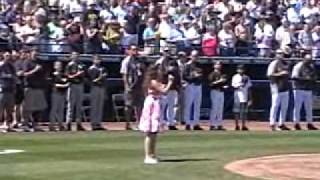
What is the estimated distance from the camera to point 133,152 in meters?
16.3

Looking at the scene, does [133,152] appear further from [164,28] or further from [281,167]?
[164,28]

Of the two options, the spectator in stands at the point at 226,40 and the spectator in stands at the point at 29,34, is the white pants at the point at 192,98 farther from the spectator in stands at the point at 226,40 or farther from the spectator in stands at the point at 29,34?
the spectator in stands at the point at 29,34

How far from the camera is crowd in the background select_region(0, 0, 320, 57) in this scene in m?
24.7

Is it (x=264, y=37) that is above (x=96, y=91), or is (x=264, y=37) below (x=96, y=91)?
above

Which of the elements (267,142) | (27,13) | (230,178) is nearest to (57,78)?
(27,13)

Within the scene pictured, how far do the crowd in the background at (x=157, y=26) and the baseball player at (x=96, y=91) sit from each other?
2.03 meters

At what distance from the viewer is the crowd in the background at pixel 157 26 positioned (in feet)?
81.0

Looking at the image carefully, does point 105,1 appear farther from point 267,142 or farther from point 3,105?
point 267,142

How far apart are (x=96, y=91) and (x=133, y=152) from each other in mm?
6832

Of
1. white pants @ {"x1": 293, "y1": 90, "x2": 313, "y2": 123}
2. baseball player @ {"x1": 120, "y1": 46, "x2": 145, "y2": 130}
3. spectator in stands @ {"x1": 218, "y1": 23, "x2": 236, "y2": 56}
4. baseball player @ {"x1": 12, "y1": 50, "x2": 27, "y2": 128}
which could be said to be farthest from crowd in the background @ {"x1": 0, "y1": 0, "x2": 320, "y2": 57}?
white pants @ {"x1": 293, "y1": 90, "x2": 313, "y2": 123}

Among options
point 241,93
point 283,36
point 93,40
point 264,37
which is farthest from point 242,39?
point 93,40

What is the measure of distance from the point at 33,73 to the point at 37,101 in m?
0.72

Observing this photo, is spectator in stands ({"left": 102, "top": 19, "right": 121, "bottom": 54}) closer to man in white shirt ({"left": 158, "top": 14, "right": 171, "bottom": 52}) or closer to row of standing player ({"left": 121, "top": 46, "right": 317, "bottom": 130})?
man in white shirt ({"left": 158, "top": 14, "right": 171, "bottom": 52})

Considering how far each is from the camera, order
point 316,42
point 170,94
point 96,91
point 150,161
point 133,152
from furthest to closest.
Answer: point 316,42, point 170,94, point 96,91, point 133,152, point 150,161
